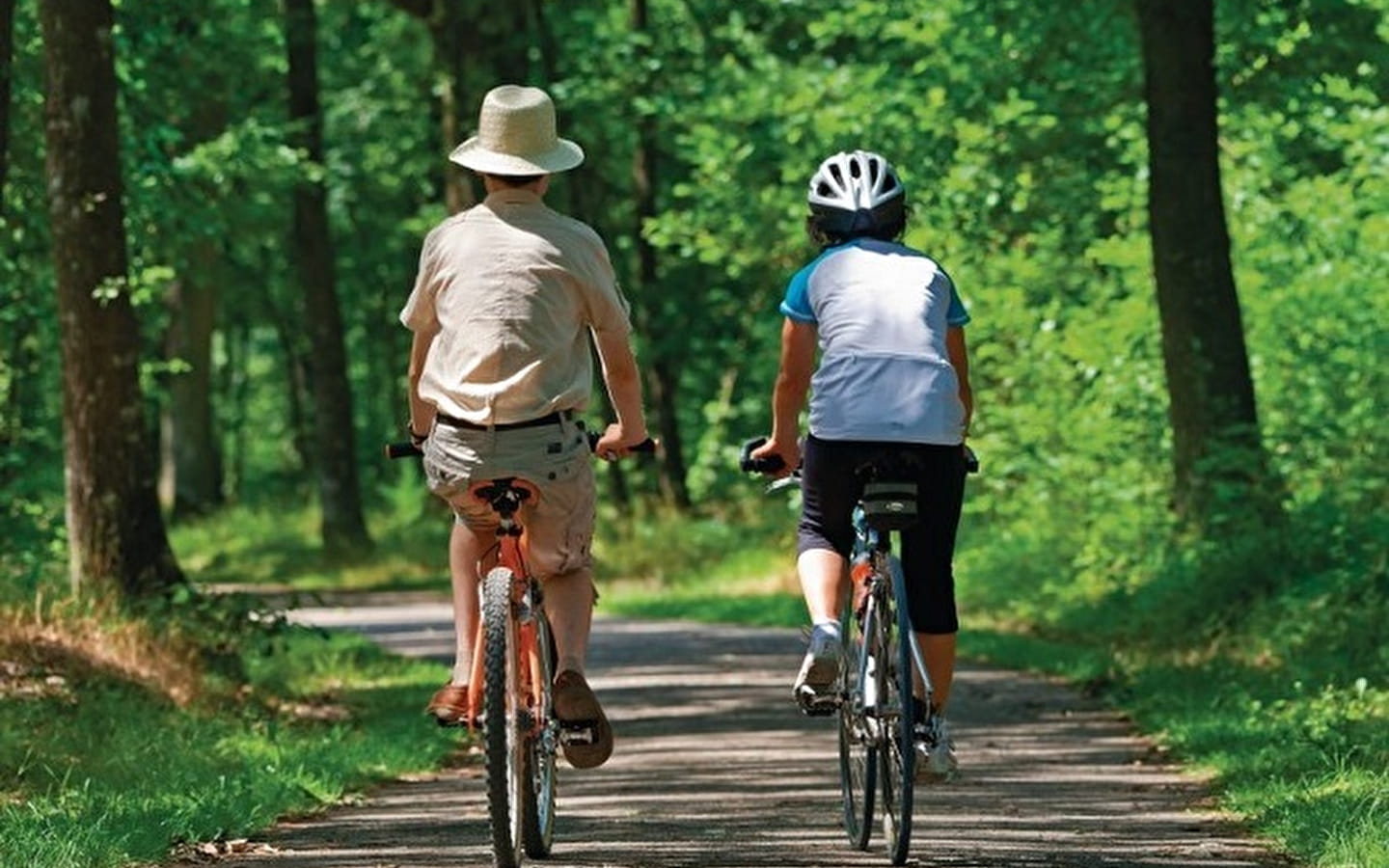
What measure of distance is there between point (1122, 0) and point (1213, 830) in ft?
43.2

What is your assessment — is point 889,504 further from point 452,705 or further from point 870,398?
point 452,705

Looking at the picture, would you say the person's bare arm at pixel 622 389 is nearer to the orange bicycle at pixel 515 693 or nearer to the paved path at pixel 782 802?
the orange bicycle at pixel 515 693

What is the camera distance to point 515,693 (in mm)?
7980

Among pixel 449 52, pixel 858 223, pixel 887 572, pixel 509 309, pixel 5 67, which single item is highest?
pixel 449 52

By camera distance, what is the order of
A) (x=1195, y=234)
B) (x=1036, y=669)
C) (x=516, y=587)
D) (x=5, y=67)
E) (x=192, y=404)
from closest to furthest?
(x=516, y=587) → (x=5, y=67) → (x=1036, y=669) → (x=1195, y=234) → (x=192, y=404)

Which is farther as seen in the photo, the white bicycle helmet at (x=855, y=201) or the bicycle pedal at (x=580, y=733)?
the white bicycle helmet at (x=855, y=201)

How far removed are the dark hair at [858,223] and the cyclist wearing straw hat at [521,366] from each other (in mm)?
781

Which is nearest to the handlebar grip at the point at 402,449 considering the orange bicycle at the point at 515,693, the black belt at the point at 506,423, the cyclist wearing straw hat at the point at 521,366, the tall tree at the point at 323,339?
the orange bicycle at the point at 515,693

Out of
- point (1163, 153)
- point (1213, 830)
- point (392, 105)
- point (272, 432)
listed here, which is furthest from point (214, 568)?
point (272, 432)

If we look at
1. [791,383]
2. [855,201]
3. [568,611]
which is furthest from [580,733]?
[855,201]

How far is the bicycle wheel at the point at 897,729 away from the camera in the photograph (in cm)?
816

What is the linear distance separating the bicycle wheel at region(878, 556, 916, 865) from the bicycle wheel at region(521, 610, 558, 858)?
100 cm

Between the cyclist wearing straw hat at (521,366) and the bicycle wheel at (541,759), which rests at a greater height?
the cyclist wearing straw hat at (521,366)

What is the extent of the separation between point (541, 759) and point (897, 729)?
1.06 m
